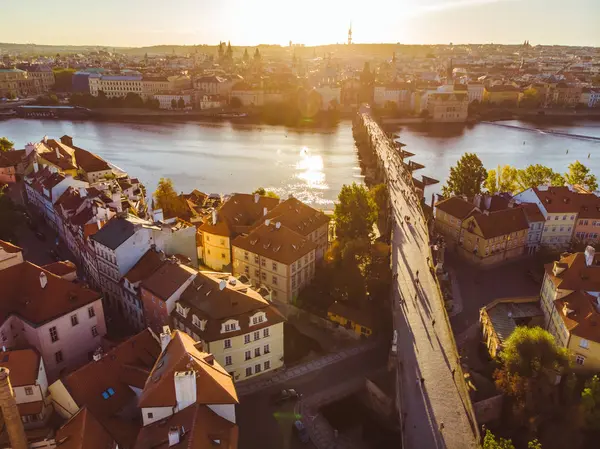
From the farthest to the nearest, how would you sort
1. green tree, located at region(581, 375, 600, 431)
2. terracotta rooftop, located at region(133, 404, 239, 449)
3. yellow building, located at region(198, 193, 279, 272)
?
1. yellow building, located at region(198, 193, 279, 272)
2. green tree, located at region(581, 375, 600, 431)
3. terracotta rooftop, located at region(133, 404, 239, 449)

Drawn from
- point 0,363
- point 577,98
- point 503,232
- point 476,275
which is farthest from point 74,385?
point 577,98

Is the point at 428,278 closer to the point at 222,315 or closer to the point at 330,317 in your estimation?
the point at 330,317

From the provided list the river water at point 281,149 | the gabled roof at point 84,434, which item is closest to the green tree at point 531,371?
the gabled roof at point 84,434

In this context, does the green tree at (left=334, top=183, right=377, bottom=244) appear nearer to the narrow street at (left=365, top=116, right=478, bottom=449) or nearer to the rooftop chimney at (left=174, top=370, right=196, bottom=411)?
the narrow street at (left=365, top=116, right=478, bottom=449)

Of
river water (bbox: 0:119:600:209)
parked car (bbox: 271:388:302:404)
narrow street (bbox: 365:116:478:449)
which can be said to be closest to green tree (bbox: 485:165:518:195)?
river water (bbox: 0:119:600:209)

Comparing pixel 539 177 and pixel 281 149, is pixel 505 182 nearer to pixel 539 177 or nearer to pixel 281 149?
pixel 539 177

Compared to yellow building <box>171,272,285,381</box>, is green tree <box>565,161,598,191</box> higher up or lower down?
higher up

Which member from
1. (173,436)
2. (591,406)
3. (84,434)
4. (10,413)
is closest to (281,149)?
(591,406)

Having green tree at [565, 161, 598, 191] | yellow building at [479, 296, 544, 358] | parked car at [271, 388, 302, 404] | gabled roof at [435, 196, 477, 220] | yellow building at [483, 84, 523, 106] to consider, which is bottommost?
parked car at [271, 388, 302, 404]
